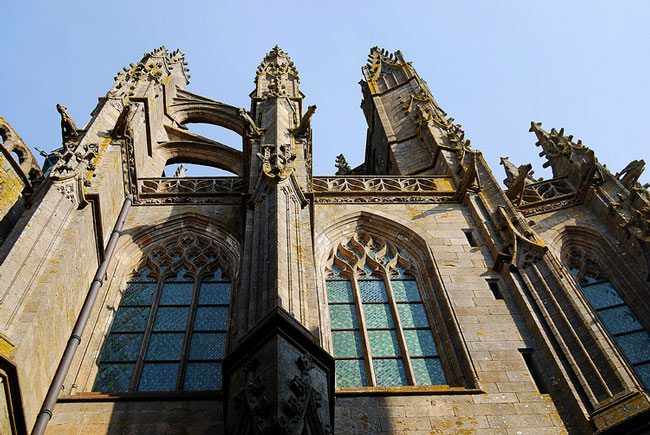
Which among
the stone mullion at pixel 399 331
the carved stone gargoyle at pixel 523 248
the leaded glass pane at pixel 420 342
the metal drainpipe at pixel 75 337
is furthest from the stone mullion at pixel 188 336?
the carved stone gargoyle at pixel 523 248

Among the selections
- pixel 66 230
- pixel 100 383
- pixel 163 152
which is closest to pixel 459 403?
pixel 100 383

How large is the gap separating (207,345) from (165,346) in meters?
0.62

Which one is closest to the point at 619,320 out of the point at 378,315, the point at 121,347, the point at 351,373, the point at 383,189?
the point at 378,315

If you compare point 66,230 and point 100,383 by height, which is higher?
point 66,230

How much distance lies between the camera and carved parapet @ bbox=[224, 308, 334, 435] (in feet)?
16.9

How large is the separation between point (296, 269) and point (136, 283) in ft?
14.0

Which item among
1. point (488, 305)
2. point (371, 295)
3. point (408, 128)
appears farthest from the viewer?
point (408, 128)

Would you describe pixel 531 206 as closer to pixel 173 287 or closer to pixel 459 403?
pixel 459 403

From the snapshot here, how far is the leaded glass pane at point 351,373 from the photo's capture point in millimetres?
8742

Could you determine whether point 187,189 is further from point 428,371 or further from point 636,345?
point 636,345

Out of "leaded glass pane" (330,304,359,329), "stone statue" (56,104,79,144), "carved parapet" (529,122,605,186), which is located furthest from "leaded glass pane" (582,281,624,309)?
"stone statue" (56,104,79,144)

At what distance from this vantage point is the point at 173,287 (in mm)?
10852

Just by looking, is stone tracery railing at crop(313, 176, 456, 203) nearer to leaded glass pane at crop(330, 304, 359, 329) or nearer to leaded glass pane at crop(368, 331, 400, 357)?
leaded glass pane at crop(330, 304, 359, 329)

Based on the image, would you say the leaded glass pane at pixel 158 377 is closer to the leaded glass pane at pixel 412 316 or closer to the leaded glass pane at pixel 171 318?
the leaded glass pane at pixel 171 318
